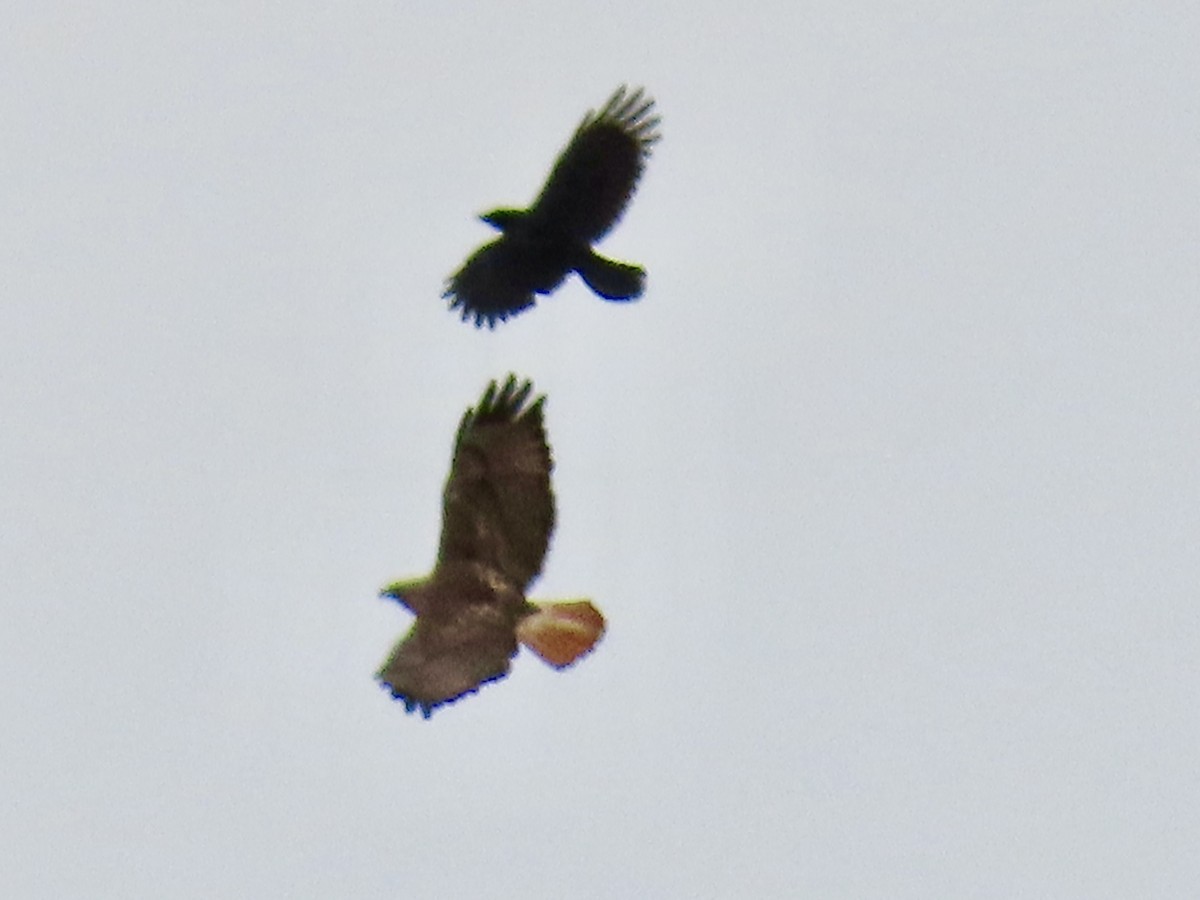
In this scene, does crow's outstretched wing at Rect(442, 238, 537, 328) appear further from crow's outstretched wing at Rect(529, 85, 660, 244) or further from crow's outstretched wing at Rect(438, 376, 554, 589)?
crow's outstretched wing at Rect(438, 376, 554, 589)

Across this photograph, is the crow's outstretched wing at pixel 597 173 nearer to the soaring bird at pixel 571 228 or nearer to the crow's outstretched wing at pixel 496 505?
the soaring bird at pixel 571 228

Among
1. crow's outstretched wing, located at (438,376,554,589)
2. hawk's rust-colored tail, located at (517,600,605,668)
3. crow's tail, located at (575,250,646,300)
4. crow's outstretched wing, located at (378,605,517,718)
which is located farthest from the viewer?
crow's tail, located at (575,250,646,300)

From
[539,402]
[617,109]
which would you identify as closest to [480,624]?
[539,402]

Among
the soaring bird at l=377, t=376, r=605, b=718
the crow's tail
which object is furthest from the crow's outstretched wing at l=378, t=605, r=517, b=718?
the crow's tail

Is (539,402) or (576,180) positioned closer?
(539,402)

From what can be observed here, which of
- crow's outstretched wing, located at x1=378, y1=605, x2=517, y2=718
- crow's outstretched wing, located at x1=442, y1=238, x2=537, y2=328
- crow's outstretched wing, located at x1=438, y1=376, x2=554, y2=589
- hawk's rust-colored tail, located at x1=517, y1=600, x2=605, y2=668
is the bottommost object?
crow's outstretched wing, located at x1=378, y1=605, x2=517, y2=718

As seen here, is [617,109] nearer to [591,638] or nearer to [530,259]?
[530,259]
